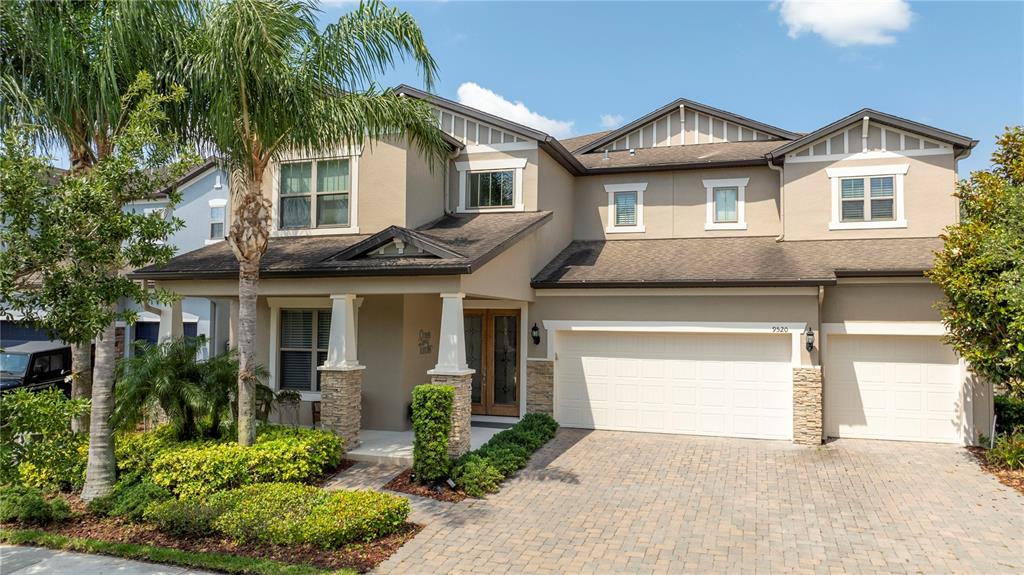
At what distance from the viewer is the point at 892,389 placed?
12.9m

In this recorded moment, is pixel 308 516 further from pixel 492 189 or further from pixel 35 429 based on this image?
pixel 492 189

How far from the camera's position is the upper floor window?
14828mm

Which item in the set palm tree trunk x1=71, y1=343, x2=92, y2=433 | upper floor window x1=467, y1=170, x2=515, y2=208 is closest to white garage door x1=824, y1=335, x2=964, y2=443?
upper floor window x1=467, y1=170, x2=515, y2=208

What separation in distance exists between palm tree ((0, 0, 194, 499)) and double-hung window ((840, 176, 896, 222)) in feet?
44.3

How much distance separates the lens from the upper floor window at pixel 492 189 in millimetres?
14828

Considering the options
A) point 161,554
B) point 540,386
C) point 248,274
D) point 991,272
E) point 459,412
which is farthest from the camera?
point 540,386

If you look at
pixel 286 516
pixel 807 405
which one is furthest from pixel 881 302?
pixel 286 516

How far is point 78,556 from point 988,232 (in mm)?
14173

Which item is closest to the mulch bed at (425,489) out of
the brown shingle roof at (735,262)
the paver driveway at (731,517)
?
the paver driveway at (731,517)

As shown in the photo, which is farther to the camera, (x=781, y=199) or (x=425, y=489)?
(x=781, y=199)

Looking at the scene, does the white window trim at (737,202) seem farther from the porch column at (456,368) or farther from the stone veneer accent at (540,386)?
the porch column at (456,368)

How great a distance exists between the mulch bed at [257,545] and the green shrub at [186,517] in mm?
96

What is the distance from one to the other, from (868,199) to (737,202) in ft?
9.33

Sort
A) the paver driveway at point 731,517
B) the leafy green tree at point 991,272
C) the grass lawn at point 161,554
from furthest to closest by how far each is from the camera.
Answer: the leafy green tree at point 991,272
the paver driveway at point 731,517
the grass lawn at point 161,554
